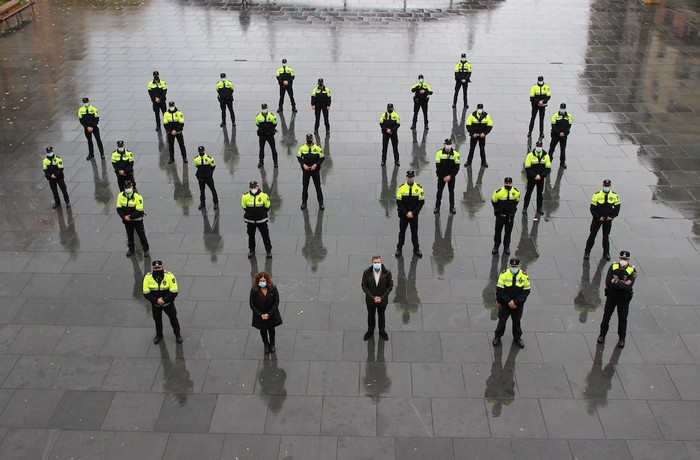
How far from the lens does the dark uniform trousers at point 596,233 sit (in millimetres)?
11664

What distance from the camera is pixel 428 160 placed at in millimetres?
15625

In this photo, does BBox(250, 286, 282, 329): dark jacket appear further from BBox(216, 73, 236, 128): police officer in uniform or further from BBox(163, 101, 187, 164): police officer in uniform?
BBox(216, 73, 236, 128): police officer in uniform

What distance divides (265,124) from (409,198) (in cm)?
477

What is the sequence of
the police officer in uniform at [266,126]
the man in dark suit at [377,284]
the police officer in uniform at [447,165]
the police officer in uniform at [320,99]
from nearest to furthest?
the man in dark suit at [377,284] → the police officer in uniform at [447,165] → the police officer in uniform at [266,126] → the police officer in uniform at [320,99]

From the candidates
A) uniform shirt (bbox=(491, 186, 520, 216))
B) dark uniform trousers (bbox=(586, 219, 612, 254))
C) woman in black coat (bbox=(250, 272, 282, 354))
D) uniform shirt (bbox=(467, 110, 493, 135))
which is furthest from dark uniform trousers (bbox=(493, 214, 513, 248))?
woman in black coat (bbox=(250, 272, 282, 354))

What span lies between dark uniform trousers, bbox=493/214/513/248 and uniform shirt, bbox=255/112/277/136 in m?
5.80

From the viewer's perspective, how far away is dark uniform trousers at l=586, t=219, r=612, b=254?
11.7 metres

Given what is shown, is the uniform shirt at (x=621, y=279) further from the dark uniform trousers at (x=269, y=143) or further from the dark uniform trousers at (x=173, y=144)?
the dark uniform trousers at (x=173, y=144)

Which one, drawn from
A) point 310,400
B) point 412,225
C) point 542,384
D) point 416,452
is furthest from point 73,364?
point 542,384

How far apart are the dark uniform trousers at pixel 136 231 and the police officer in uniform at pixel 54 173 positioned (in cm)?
234

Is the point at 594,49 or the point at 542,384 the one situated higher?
the point at 594,49

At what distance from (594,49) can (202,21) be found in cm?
1533

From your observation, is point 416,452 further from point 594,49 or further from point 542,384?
point 594,49

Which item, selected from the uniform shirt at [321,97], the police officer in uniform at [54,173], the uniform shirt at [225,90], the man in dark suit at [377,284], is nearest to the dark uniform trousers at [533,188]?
the man in dark suit at [377,284]
